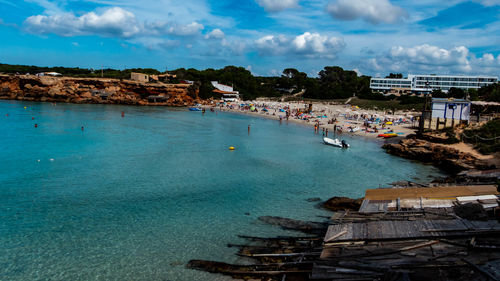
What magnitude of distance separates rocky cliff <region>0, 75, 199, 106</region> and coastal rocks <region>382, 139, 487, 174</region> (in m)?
60.9

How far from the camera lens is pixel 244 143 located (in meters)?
36.3

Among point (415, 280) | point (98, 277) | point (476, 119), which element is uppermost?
point (476, 119)

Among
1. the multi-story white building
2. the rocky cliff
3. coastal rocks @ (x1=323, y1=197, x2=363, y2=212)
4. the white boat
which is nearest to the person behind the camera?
coastal rocks @ (x1=323, y1=197, x2=363, y2=212)

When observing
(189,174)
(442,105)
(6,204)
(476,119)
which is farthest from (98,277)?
(476,119)

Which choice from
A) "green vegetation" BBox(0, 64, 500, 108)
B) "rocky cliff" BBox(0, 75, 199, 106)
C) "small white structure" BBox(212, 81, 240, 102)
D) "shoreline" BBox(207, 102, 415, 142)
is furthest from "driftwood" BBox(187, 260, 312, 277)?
"small white structure" BBox(212, 81, 240, 102)

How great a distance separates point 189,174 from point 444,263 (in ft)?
58.2

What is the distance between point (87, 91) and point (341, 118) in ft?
196

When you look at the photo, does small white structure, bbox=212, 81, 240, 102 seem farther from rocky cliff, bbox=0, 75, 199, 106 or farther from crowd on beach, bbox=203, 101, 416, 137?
rocky cliff, bbox=0, 75, 199, 106

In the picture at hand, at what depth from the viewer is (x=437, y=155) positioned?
91.9ft

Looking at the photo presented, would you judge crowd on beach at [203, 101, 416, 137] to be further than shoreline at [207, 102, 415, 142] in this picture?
Yes

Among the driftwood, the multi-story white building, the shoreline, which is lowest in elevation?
the driftwood

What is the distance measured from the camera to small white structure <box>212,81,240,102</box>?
310 feet

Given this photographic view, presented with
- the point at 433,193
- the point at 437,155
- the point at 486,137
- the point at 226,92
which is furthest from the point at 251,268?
the point at 226,92

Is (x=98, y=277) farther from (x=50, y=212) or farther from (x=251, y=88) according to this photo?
(x=251, y=88)
